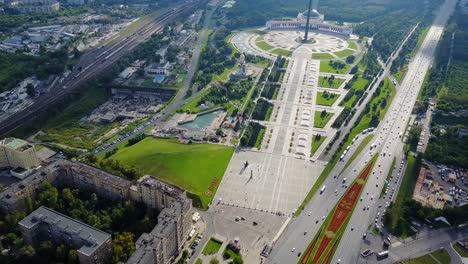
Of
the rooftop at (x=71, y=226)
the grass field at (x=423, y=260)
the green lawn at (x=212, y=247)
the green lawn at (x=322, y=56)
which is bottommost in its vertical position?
the grass field at (x=423, y=260)

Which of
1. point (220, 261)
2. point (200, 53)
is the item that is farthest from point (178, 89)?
point (220, 261)

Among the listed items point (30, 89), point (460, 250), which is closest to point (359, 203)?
point (460, 250)

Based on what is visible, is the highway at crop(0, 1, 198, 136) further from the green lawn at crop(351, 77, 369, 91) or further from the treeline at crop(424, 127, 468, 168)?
the treeline at crop(424, 127, 468, 168)

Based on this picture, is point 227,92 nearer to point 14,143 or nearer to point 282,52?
point 282,52

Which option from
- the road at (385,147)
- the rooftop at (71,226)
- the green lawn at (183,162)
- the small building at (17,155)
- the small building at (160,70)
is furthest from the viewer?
the small building at (160,70)


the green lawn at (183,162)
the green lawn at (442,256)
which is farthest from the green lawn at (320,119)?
the green lawn at (442,256)

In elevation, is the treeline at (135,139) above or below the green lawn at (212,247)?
above

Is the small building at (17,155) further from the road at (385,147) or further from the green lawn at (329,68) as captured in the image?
the green lawn at (329,68)
